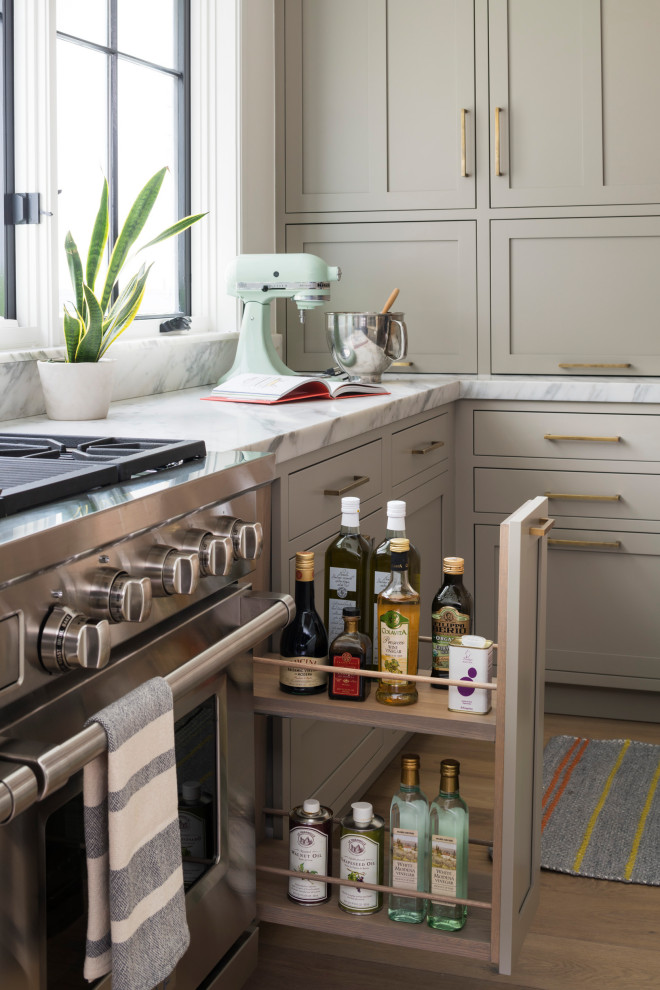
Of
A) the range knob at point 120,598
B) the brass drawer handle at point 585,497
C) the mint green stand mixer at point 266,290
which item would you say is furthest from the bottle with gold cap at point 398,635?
the brass drawer handle at point 585,497

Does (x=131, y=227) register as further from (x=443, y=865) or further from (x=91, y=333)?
(x=443, y=865)

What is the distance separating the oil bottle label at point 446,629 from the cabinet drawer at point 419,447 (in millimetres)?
883

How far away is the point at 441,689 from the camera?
5.37 feet

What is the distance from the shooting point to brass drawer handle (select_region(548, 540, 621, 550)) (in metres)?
2.94

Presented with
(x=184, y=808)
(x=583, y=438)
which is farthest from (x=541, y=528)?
(x=583, y=438)

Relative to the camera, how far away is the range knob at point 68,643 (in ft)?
3.30

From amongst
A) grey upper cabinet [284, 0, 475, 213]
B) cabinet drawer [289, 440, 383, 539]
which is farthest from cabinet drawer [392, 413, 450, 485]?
grey upper cabinet [284, 0, 475, 213]

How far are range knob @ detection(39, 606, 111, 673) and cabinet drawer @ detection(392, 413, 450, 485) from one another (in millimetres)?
1490

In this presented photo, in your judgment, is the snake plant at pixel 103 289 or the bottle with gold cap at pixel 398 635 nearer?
the bottle with gold cap at pixel 398 635

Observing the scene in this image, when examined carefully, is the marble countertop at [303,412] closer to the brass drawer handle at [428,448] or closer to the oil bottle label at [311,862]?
the brass drawer handle at [428,448]

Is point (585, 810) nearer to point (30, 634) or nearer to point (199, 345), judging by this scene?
point (199, 345)

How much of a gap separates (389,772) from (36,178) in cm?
159

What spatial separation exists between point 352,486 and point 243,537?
745 mm

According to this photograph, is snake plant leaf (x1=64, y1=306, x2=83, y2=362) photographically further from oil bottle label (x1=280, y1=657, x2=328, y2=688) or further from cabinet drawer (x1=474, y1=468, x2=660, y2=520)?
cabinet drawer (x1=474, y1=468, x2=660, y2=520)
